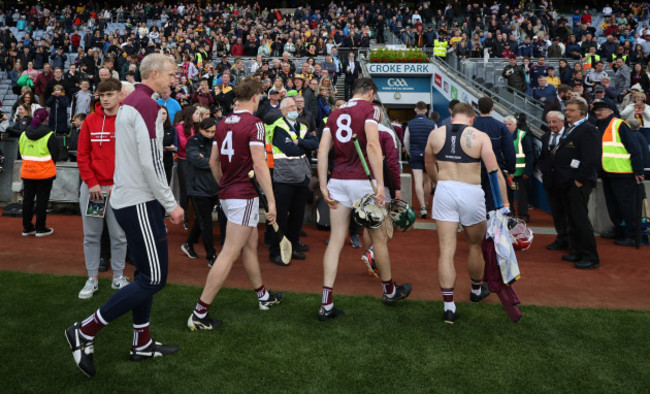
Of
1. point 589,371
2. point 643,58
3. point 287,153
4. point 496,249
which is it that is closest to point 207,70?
point 287,153

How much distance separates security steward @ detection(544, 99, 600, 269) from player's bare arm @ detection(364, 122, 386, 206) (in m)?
3.16

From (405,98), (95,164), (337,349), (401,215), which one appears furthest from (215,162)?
(405,98)

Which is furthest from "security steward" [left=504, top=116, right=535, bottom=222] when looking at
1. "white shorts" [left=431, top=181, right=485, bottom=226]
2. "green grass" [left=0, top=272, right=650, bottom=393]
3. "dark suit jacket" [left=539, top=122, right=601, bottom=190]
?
"white shorts" [left=431, top=181, right=485, bottom=226]

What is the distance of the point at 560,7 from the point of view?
33.5 metres

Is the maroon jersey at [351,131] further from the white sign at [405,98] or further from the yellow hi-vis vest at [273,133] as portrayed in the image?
the white sign at [405,98]

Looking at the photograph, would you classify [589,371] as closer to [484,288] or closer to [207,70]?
[484,288]

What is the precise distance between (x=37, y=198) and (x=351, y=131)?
17.7 feet

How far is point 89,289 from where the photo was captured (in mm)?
5324

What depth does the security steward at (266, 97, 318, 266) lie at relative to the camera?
668 cm

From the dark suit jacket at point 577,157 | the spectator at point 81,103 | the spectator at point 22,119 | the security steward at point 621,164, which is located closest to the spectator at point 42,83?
the spectator at point 81,103

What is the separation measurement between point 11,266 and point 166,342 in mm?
3296

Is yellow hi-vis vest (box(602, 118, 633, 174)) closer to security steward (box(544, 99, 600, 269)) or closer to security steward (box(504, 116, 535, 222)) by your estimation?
security steward (box(544, 99, 600, 269))

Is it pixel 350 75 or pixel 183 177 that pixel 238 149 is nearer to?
pixel 183 177

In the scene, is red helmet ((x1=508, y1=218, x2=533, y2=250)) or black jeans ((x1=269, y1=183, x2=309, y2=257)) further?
black jeans ((x1=269, y1=183, x2=309, y2=257))
